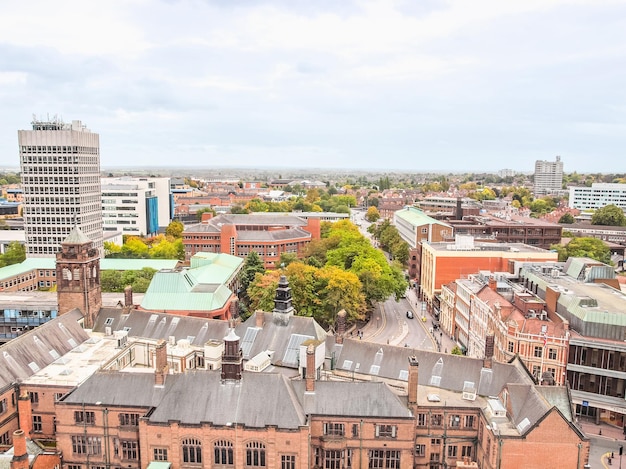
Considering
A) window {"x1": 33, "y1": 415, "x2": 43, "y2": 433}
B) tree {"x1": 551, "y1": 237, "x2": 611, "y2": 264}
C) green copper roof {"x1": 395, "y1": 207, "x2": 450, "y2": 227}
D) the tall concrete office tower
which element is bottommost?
window {"x1": 33, "y1": 415, "x2": 43, "y2": 433}

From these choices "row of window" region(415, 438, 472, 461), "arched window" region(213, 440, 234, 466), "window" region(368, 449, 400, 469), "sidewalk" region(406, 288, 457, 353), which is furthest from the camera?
"sidewalk" region(406, 288, 457, 353)

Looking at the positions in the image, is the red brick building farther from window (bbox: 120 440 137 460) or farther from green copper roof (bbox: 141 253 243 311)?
window (bbox: 120 440 137 460)

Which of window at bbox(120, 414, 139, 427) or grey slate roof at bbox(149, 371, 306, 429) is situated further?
window at bbox(120, 414, 139, 427)

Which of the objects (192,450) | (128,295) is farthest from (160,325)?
(192,450)

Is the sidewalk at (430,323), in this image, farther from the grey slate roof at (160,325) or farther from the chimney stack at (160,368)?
the chimney stack at (160,368)

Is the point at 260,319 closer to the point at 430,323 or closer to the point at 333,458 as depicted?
the point at 333,458

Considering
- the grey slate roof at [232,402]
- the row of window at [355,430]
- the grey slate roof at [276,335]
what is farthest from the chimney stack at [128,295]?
the row of window at [355,430]

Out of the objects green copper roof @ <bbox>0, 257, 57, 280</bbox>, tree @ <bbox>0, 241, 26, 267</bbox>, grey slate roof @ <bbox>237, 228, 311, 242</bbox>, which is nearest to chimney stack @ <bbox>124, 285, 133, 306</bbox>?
green copper roof @ <bbox>0, 257, 57, 280</bbox>
